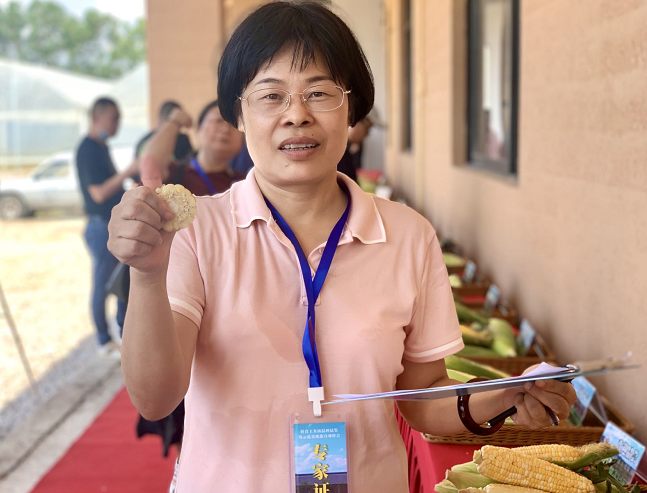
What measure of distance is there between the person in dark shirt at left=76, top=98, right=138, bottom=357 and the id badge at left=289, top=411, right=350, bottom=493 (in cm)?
429

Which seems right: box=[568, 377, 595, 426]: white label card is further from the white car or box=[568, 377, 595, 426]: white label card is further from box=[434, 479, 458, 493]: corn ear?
the white car

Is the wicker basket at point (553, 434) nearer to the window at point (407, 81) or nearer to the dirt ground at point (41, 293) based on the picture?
the dirt ground at point (41, 293)

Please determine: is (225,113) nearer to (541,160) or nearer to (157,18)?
(541,160)

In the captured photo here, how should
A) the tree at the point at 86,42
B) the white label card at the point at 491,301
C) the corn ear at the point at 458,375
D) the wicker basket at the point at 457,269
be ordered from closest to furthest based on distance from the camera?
the corn ear at the point at 458,375, the white label card at the point at 491,301, the wicker basket at the point at 457,269, the tree at the point at 86,42

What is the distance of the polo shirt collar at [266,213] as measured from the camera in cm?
134

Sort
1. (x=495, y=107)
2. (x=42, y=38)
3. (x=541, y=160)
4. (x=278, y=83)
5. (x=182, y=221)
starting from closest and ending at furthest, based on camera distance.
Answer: (x=182, y=221) < (x=278, y=83) < (x=541, y=160) < (x=495, y=107) < (x=42, y=38)

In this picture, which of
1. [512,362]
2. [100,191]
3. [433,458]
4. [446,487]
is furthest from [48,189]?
[446,487]

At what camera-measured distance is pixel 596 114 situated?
228 cm

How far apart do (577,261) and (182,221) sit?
181 cm

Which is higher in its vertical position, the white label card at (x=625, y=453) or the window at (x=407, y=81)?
the window at (x=407, y=81)

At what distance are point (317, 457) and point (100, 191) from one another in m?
4.50

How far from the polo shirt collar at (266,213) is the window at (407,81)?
24.5ft

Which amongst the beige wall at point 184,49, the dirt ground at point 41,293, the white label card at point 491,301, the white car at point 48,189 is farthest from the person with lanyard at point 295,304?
the white car at point 48,189

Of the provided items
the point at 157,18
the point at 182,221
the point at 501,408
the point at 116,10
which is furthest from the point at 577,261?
the point at 116,10
